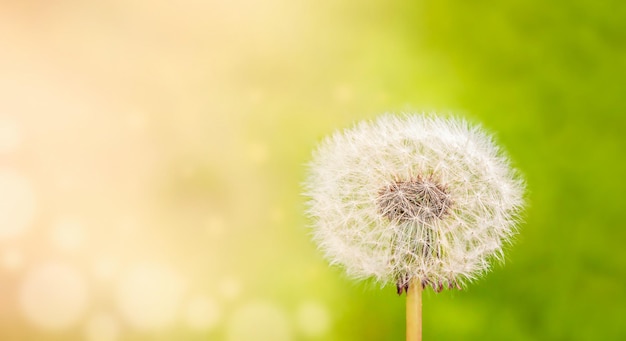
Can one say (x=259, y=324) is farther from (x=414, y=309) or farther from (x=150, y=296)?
(x=414, y=309)

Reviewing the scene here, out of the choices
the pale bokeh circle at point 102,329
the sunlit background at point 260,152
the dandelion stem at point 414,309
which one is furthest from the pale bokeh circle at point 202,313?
the dandelion stem at point 414,309

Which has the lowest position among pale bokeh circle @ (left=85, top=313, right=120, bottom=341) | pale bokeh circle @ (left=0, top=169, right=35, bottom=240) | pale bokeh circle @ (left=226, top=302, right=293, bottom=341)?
pale bokeh circle @ (left=85, top=313, right=120, bottom=341)

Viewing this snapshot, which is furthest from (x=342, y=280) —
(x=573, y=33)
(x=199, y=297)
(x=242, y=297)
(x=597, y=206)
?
(x=573, y=33)

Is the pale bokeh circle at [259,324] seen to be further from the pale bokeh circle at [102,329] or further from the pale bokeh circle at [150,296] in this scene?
the pale bokeh circle at [102,329]

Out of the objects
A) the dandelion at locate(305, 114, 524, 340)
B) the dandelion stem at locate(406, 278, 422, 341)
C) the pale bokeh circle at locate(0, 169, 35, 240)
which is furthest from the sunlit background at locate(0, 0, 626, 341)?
the dandelion stem at locate(406, 278, 422, 341)

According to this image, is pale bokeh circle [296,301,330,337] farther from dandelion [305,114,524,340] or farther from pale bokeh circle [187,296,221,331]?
dandelion [305,114,524,340]

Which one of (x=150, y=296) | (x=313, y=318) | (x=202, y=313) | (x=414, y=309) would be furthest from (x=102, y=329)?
(x=414, y=309)
